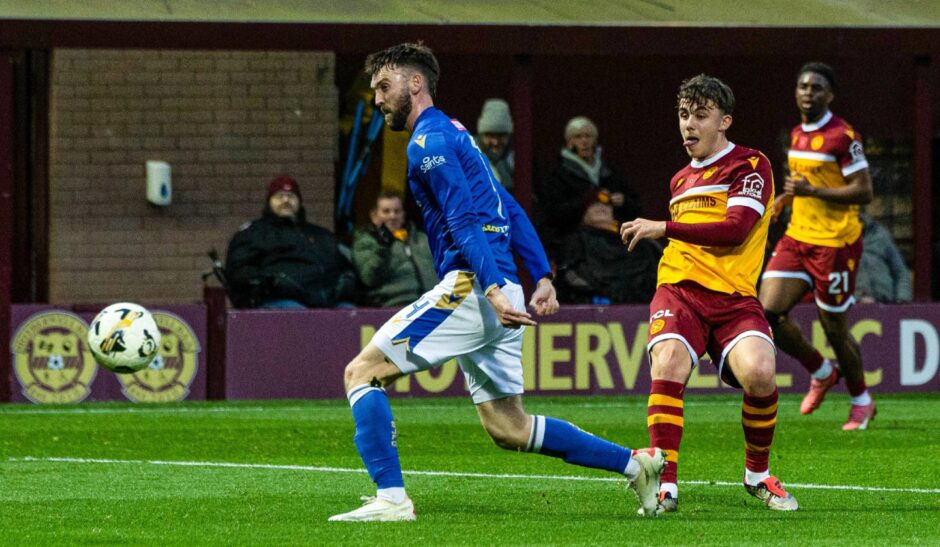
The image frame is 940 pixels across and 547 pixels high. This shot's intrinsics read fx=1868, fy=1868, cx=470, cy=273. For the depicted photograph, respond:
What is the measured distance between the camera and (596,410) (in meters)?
13.5

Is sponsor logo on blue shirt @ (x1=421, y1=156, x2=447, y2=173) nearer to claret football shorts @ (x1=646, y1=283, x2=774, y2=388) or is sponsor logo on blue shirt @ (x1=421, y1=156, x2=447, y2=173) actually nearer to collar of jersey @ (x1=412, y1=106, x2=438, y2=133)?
collar of jersey @ (x1=412, y1=106, x2=438, y2=133)

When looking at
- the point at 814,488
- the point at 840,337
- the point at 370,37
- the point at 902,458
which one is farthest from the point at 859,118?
the point at 814,488

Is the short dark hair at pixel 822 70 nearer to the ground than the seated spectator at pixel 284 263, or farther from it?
farther from it

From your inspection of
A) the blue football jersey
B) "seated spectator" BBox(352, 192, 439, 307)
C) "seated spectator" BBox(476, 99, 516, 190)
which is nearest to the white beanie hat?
"seated spectator" BBox(476, 99, 516, 190)

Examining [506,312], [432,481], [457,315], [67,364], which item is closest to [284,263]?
[67,364]

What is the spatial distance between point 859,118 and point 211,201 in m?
6.77

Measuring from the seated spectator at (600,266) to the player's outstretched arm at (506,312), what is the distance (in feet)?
26.5

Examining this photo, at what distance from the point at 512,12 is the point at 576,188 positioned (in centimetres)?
160

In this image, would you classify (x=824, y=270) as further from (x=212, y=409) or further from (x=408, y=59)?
(x=408, y=59)

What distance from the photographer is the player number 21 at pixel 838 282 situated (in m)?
11.7

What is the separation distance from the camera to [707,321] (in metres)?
7.79

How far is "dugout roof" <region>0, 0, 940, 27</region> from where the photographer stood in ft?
47.5

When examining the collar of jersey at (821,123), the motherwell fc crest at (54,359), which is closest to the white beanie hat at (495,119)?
the motherwell fc crest at (54,359)

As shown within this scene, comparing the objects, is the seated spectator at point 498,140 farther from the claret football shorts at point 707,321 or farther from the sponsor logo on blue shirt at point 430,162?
the sponsor logo on blue shirt at point 430,162
